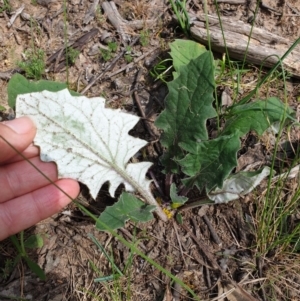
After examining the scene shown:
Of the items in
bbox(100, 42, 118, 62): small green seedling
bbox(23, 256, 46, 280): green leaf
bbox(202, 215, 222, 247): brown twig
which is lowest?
bbox(23, 256, 46, 280): green leaf

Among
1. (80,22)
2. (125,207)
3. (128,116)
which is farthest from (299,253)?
(80,22)

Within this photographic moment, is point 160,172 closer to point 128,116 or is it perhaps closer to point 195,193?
point 195,193

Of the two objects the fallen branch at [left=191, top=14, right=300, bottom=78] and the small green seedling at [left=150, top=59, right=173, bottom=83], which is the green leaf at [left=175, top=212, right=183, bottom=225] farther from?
the fallen branch at [left=191, top=14, right=300, bottom=78]

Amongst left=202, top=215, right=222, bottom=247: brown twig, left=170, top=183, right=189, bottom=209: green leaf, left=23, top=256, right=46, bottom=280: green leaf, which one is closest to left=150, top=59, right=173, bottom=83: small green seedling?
left=170, top=183, right=189, bottom=209: green leaf

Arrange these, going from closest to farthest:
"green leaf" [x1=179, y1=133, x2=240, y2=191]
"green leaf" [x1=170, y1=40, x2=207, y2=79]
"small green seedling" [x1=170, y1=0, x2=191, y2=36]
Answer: "green leaf" [x1=179, y1=133, x2=240, y2=191], "green leaf" [x1=170, y1=40, x2=207, y2=79], "small green seedling" [x1=170, y1=0, x2=191, y2=36]

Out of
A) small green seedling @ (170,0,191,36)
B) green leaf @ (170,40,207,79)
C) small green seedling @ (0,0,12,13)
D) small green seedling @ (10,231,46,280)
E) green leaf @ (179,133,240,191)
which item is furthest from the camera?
small green seedling @ (0,0,12,13)

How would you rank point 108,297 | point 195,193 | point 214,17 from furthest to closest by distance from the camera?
point 214,17, point 195,193, point 108,297

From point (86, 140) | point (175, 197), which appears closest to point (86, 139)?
point (86, 140)
